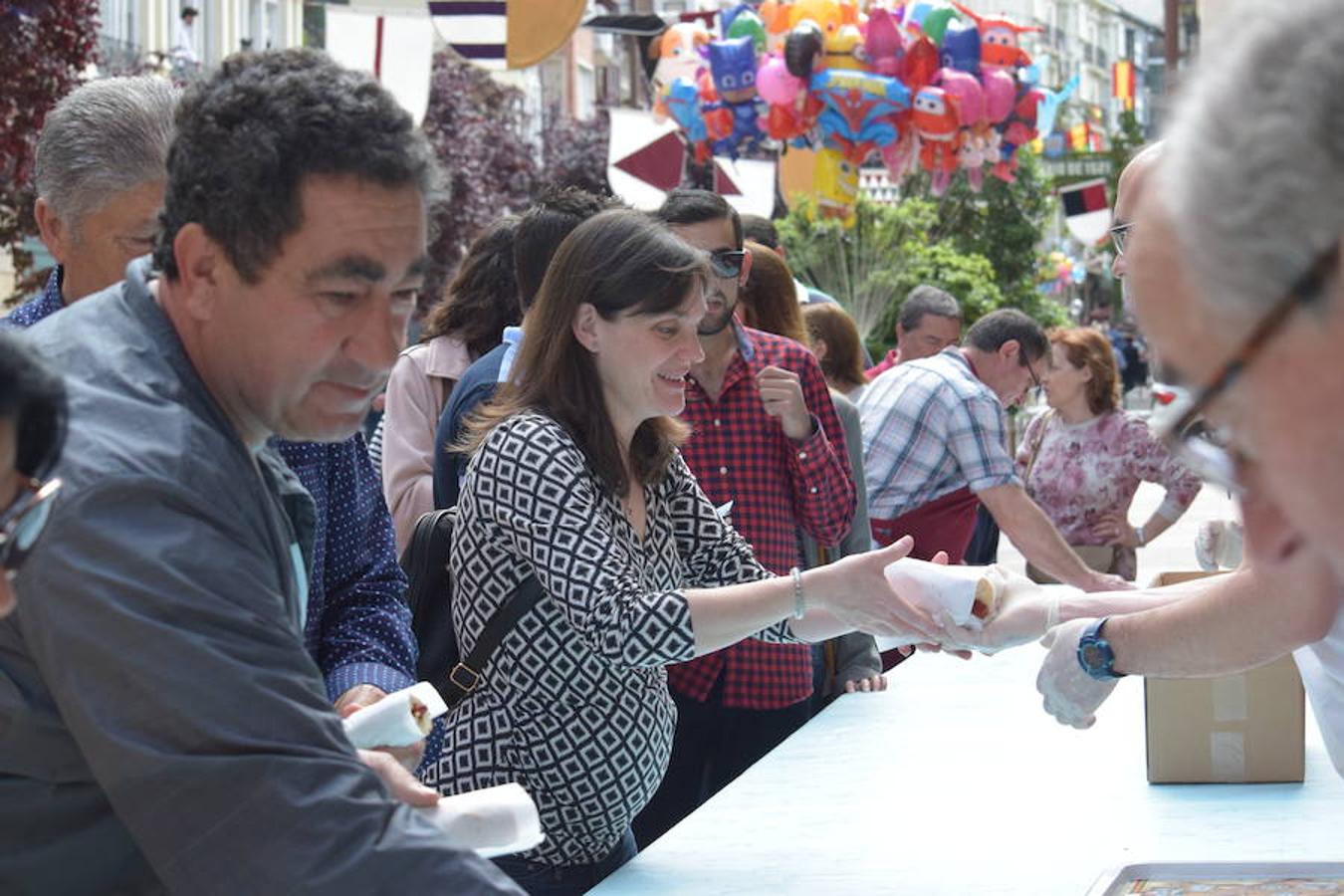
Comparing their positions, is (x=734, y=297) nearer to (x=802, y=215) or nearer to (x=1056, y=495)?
(x=1056, y=495)

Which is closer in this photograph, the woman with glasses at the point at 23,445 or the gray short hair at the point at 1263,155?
the gray short hair at the point at 1263,155

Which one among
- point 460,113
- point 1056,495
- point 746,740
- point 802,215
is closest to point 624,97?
point 460,113

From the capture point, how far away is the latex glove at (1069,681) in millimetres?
2727

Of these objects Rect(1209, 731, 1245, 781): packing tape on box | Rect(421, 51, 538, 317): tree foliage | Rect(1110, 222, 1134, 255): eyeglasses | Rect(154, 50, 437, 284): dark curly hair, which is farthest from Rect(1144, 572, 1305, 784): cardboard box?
Rect(421, 51, 538, 317): tree foliage

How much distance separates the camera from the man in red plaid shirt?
399 centimetres

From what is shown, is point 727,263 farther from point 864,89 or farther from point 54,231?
point 864,89

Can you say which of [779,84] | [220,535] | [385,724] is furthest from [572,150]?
[220,535]

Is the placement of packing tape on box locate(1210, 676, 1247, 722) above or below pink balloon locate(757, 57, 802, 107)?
below

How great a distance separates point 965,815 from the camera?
3164 millimetres

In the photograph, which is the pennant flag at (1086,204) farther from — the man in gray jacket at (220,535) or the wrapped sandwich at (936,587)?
the man in gray jacket at (220,535)

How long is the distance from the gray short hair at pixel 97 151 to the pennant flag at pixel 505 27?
177 inches

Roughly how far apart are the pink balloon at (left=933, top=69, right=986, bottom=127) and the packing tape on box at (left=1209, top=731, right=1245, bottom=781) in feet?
34.5

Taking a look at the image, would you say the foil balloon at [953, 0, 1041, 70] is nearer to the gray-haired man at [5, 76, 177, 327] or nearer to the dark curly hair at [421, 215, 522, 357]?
the dark curly hair at [421, 215, 522, 357]

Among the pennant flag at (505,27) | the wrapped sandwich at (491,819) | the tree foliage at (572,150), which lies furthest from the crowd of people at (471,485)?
the tree foliage at (572,150)
